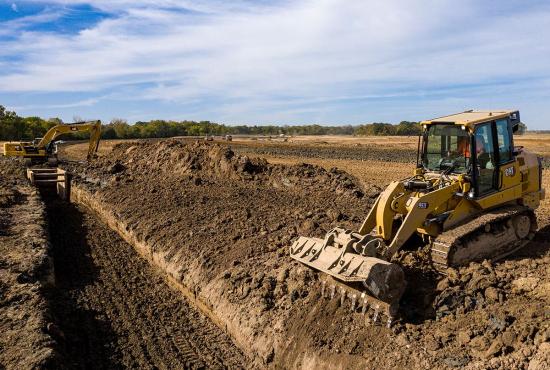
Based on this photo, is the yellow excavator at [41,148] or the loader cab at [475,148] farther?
the yellow excavator at [41,148]

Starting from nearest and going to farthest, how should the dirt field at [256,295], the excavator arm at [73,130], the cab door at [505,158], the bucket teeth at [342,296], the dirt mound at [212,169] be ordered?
the dirt field at [256,295] → the bucket teeth at [342,296] → the cab door at [505,158] → the dirt mound at [212,169] → the excavator arm at [73,130]

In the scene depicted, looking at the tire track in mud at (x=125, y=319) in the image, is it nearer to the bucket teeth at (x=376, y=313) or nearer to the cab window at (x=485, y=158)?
the bucket teeth at (x=376, y=313)

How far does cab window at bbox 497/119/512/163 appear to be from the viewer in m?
8.63

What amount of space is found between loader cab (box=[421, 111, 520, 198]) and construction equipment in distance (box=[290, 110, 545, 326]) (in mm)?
16

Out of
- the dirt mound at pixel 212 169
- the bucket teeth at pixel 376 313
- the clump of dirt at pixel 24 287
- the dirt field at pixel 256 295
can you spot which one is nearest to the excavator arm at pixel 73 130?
the dirt mound at pixel 212 169

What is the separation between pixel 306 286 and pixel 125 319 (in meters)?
3.26

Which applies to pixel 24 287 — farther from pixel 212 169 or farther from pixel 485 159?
pixel 212 169

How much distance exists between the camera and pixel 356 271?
22.0ft

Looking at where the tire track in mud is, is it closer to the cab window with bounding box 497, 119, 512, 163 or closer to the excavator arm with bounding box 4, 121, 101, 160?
the cab window with bounding box 497, 119, 512, 163

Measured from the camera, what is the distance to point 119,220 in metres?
14.3

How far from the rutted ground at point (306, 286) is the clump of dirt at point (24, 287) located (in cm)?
233

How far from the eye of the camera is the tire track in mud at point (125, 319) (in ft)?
24.3

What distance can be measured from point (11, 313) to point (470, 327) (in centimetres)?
646

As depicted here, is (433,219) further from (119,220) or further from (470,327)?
(119,220)
